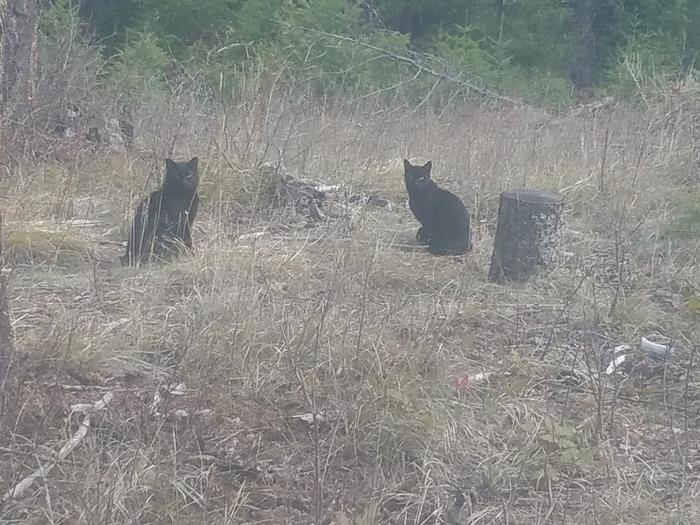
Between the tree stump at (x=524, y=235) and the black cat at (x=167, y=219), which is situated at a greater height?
the tree stump at (x=524, y=235)

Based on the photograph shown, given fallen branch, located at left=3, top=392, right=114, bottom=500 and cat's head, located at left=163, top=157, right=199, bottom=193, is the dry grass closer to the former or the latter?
fallen branch, located at left=3, top=392, right=114, bottom=500

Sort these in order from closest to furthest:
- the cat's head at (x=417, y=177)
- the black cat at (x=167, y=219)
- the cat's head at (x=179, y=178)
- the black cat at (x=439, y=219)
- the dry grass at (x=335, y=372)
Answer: the dry grass at (x=335, y=372) < the black cat at (x=167, y=219) < the cat's head at (x=179, y=178) < the black cat at (x=439, y=219) < the cat's head at (x=417, y=177)

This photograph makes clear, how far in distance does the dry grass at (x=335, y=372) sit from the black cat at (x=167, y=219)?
5.8 inches

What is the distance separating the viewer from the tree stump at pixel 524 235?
5.38m

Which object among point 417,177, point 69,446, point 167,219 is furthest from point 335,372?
point 417,177

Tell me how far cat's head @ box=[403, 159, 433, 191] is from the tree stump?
35.9 inches

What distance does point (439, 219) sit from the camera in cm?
598

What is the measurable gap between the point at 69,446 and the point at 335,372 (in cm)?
103

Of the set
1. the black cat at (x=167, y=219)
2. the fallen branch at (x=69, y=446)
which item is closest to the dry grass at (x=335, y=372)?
the fallen branch at (x=69, y=446)

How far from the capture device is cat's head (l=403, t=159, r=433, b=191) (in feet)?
20.7

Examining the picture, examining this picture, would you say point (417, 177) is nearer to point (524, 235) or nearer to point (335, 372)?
point (524, 235)

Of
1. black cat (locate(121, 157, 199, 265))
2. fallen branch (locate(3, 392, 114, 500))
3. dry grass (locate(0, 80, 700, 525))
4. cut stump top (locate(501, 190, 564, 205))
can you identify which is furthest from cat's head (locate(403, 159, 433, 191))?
fallen branch (locate(3, 392, 114, 500))

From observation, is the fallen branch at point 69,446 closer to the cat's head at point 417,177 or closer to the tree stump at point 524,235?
the tree stump at point 524,235

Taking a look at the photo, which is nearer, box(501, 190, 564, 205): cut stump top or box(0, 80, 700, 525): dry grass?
box(0, 80, 700, 525): dry grass
